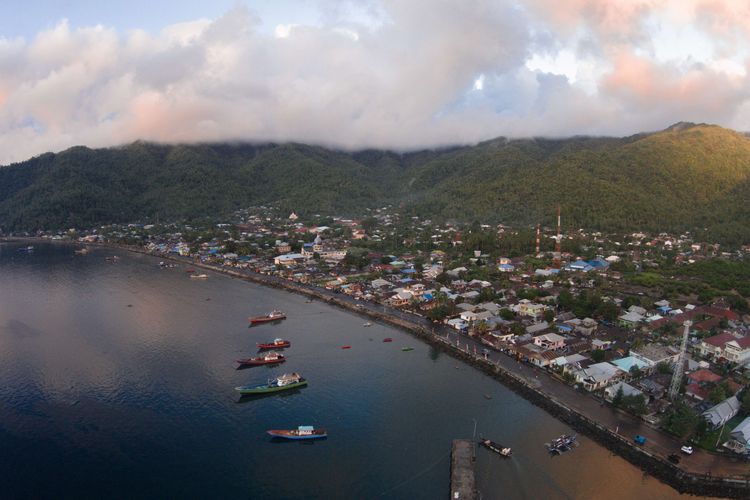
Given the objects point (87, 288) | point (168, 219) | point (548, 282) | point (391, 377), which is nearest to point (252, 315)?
point (391, 377)

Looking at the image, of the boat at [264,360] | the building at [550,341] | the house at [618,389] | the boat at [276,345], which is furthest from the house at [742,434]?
the boat at [276,345]

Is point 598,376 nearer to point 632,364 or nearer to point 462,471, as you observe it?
point 632,364

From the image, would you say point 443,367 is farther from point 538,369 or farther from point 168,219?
point 168,219

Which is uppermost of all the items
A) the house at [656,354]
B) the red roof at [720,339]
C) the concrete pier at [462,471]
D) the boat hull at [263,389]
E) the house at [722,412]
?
the red roof at [720,339]

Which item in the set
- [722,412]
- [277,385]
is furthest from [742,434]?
[277,385]

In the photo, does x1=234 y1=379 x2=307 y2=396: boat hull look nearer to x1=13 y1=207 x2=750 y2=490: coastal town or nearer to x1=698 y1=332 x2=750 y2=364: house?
x1=13 y1=207 x2=750 y2=490: coastal town

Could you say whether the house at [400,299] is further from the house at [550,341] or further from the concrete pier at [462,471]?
the concrete pier at [462,471]

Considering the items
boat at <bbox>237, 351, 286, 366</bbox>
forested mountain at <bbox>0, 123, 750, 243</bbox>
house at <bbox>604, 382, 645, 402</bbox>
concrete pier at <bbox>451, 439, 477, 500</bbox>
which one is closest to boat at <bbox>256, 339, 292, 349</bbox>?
boat at <bbox>237, 351, 286, 366</bbox>
